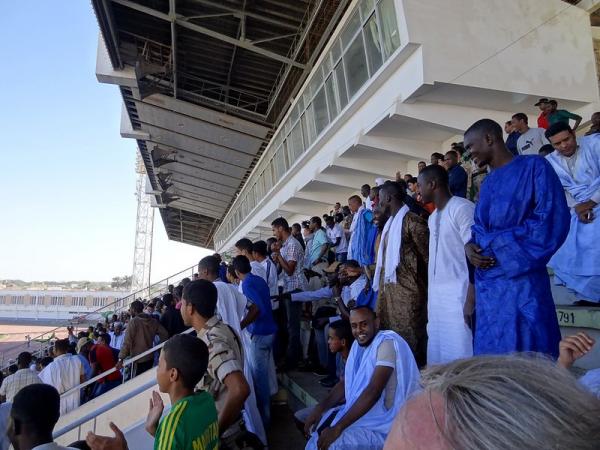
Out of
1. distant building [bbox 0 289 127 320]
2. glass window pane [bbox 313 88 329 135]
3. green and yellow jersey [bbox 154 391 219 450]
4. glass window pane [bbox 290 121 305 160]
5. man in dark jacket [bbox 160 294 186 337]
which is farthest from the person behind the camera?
distant building [bbox 0 289 127 320]

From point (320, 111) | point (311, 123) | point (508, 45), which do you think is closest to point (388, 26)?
point (508, 45)

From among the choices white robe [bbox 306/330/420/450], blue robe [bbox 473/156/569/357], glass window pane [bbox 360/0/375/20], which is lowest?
white robe [bbox 306/330/420/450]

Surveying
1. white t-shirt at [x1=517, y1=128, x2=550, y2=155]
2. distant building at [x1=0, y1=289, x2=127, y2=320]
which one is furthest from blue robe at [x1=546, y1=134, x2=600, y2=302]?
distant building at [x1=0, y1=289, x2=127, y2=320]

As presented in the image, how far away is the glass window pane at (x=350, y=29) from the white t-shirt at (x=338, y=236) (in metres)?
4.35

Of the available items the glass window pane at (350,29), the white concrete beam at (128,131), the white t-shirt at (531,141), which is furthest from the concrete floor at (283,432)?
the white concrete beam at (128,131)

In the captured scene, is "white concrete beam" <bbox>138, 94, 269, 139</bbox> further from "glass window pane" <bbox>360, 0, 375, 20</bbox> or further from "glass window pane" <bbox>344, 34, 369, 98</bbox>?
"glass window pane" <bbox>360, 0, 375, 20</bbox>

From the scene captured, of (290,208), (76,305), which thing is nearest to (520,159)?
(290,208)

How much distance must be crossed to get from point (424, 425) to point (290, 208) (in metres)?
16.3

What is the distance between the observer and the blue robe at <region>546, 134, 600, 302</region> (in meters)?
3.97

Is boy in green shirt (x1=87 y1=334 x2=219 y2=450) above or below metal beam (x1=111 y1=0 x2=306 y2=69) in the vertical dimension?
below

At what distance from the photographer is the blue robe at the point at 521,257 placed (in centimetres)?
215

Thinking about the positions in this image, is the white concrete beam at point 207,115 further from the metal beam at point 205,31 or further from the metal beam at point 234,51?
the metal beam at point 205,31

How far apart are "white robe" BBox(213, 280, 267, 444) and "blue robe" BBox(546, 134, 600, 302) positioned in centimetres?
307

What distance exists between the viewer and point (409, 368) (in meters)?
2.84
